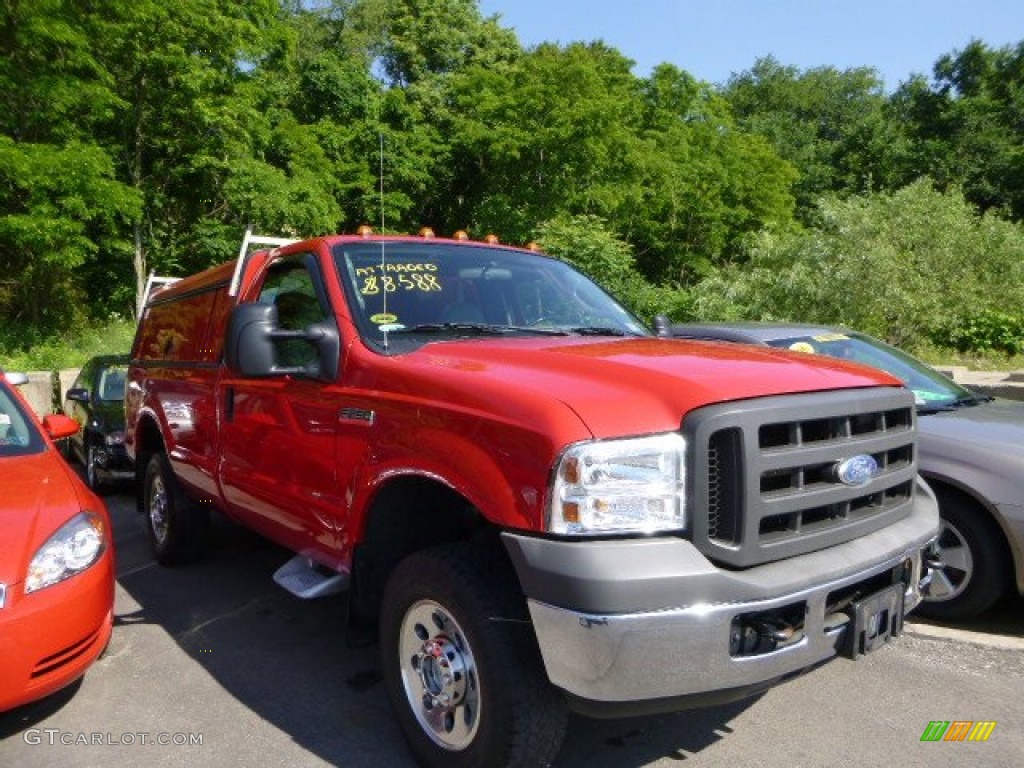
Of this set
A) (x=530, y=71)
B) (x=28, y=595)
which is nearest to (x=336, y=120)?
(x=530, y=71)

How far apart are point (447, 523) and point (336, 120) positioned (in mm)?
27939

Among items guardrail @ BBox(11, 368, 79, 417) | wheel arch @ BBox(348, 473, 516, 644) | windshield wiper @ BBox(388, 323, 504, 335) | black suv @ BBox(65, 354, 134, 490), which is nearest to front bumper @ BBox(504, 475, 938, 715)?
wheel arch @ BBox(348, 473, 516, 644)

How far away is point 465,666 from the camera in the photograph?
2.87 m

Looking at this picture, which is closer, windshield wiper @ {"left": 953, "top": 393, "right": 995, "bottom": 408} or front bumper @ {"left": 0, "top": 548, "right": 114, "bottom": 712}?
front bumper @ {"left": 0, "top": 548, "right": 114, "bottom": 712}

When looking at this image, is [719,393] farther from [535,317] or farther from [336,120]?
[336,120]

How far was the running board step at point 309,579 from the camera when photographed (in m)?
3.68

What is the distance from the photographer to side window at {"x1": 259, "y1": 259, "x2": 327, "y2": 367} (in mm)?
3988

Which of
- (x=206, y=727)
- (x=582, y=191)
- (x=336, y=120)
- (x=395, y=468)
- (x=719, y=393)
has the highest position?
(x=336, y=120)

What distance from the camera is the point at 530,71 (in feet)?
91.0

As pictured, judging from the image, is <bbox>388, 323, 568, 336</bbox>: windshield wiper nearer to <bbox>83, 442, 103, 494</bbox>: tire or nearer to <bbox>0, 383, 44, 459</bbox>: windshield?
<bbox>0, 383, 44, 459</bbox>: windshield

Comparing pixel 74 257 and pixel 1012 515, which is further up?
pixel 74 257

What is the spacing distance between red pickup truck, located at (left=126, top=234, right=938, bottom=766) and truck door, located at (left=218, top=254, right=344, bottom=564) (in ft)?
0.06

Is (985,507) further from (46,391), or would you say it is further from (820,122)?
(820,122)

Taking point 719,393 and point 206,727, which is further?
point 206,727
